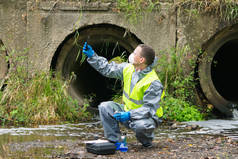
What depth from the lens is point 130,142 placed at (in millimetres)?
4469

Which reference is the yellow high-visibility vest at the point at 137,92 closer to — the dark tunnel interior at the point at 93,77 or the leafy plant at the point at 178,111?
the leafy plant at the point at 178,111

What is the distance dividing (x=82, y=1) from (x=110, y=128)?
370 centimetres

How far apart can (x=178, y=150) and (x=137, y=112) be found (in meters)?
0.65

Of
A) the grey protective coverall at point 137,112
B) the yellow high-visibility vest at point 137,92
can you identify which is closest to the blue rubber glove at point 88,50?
the grey protective coverall at point 137,112

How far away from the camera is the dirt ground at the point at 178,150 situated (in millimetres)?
3650

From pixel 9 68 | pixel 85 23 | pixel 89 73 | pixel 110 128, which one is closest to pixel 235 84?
pixel 89 73

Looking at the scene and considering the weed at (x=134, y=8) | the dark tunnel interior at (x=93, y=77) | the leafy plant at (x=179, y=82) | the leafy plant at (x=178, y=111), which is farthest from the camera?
the dark tunnel interior at (x=93, y=77)

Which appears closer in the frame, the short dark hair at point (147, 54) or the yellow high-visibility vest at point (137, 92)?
the yellow high-visibility vest at point (137, 92)

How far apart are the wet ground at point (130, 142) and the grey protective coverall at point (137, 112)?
0.22 metres

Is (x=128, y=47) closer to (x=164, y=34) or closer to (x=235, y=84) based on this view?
(x=164, y=34)

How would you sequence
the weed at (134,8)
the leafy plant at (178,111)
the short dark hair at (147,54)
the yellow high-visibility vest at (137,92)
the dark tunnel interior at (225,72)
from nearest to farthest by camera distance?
the yellow high-visibility vest at (137,92) < the short dark hair at (147,54) < the leafy plant at (178,111) < the weed at (134,8) < the dark tunnel interior at (225,72)

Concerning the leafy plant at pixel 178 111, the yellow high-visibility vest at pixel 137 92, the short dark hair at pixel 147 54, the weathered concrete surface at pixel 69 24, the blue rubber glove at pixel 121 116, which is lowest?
the leafy plant at pixel 178 111

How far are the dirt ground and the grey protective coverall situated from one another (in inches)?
8.0

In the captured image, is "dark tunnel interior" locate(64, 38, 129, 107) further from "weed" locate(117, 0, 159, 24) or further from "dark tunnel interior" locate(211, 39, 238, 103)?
"dark tunnel interior" locate(211, 39, 238, 103)
